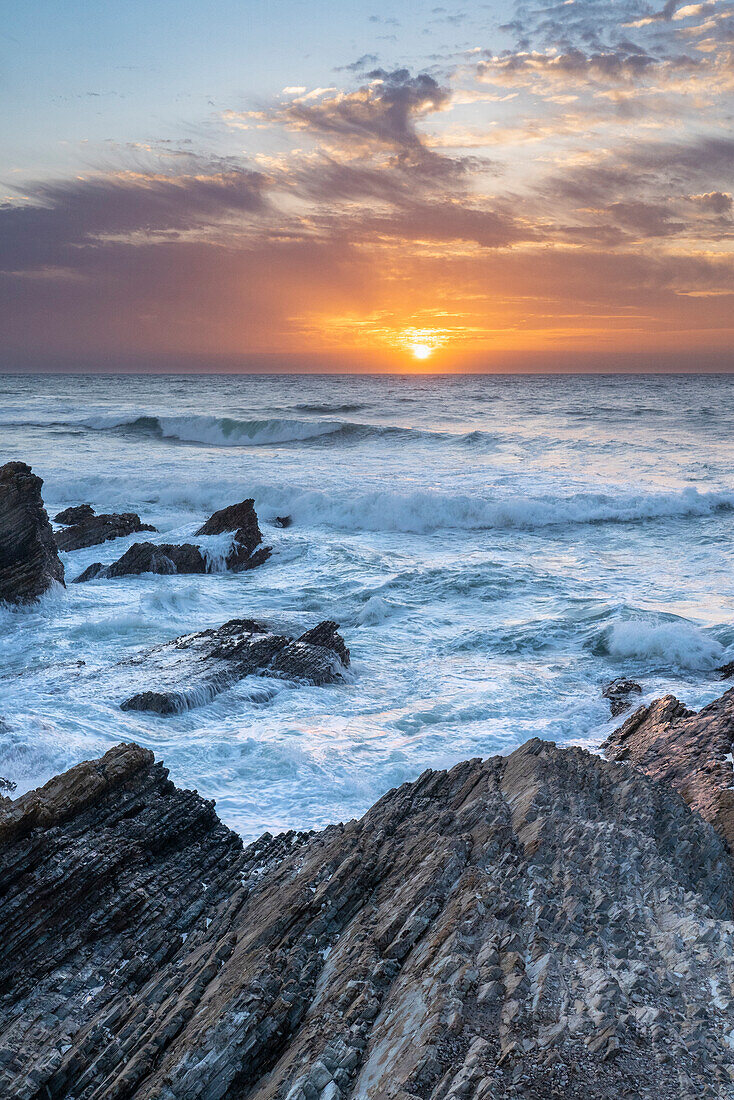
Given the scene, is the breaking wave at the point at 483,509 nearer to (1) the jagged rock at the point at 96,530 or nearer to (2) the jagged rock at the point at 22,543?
(1) the jagged rock at the point at 96,530

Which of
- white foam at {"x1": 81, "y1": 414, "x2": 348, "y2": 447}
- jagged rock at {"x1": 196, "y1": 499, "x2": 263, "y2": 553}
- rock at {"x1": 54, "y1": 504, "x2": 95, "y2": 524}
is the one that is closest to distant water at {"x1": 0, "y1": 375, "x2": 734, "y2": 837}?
jagged rock at {"x1": 196, "y1": 499, "x2": 263, "y2": 553}

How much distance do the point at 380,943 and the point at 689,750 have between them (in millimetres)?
5338

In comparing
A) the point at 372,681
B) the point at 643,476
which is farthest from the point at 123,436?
the point at 372,681

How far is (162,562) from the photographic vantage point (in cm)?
1964

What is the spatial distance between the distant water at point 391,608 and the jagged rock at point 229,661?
36 centimetres

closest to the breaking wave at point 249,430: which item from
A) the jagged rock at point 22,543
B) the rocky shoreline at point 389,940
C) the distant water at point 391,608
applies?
the distant water at point 391,608

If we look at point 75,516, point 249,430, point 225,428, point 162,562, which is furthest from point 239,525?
point 225,428

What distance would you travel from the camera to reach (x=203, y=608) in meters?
17.1

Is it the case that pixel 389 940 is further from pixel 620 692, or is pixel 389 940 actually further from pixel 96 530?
pixel 96 530

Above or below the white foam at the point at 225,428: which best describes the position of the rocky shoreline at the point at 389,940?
below

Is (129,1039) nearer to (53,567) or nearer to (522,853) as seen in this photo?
(522,853)

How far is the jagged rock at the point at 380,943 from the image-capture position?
391cm

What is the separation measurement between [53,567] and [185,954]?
43.8 feet

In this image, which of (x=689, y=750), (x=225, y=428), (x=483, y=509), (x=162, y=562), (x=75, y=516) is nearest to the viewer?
(x=689, y=750)
